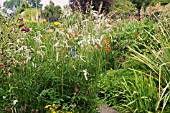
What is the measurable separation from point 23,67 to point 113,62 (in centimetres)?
299

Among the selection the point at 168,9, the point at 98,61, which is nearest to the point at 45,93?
the point at 98,61

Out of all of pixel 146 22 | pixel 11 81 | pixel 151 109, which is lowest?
pixel 151 109

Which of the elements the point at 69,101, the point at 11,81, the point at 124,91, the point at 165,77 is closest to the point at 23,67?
the point at 11,81

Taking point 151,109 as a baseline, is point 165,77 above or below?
above

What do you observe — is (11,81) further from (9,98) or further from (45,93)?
(45,93)

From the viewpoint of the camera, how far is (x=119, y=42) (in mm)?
5496

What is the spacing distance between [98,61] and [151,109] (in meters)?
0.96

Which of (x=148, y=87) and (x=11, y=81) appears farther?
(x=148, y=87)

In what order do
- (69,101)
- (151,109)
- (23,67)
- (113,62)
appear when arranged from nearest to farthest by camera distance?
(23,67)
(69,101)
(151,109)
(113,62)

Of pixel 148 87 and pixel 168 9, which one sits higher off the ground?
pixel 168 9

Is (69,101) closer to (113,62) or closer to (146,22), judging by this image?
(113,62)

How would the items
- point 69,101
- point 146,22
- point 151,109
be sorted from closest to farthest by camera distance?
point 69,101
point 151,109
point 146,22

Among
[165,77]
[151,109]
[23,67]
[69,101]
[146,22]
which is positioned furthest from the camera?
[146,22]

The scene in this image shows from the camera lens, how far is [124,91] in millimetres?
3691
